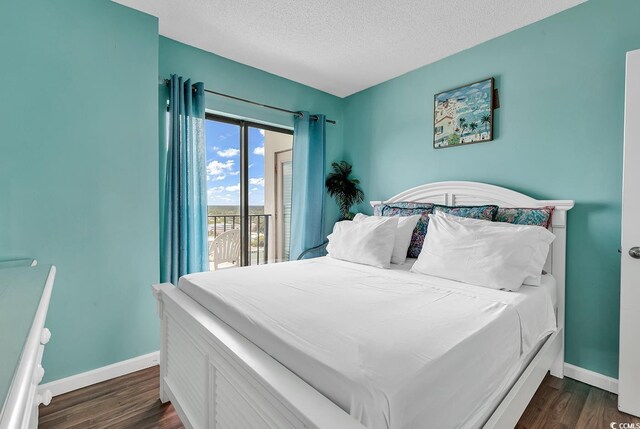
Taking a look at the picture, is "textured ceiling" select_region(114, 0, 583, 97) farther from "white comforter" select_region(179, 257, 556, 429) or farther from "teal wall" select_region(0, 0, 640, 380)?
"white comforter" select_region(179, 257, 556, 429)

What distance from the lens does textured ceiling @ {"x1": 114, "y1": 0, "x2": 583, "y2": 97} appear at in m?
2.12

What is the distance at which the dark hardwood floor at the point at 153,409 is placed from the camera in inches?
65.9

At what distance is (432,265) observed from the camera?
1.99 m

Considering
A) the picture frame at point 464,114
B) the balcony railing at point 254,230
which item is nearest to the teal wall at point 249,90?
the balcony railing at point 254,230

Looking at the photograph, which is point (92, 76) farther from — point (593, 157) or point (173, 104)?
point (593, 157)

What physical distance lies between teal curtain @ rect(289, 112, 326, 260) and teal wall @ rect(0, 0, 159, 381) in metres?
1.50

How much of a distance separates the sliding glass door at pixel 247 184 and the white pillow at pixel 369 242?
1.19 m

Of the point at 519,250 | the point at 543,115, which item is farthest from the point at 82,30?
the point at 543,115

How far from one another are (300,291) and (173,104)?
6.24 feet

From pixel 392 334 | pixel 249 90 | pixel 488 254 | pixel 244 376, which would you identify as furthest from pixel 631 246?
pixel 249 90

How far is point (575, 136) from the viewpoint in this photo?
2109mm

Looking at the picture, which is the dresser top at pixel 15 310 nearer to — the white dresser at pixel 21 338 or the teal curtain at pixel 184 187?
the white dresser at pixel 21 338

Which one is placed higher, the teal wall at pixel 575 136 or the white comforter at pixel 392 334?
the teal wall at pixel 575 136

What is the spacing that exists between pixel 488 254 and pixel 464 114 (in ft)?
4.70
